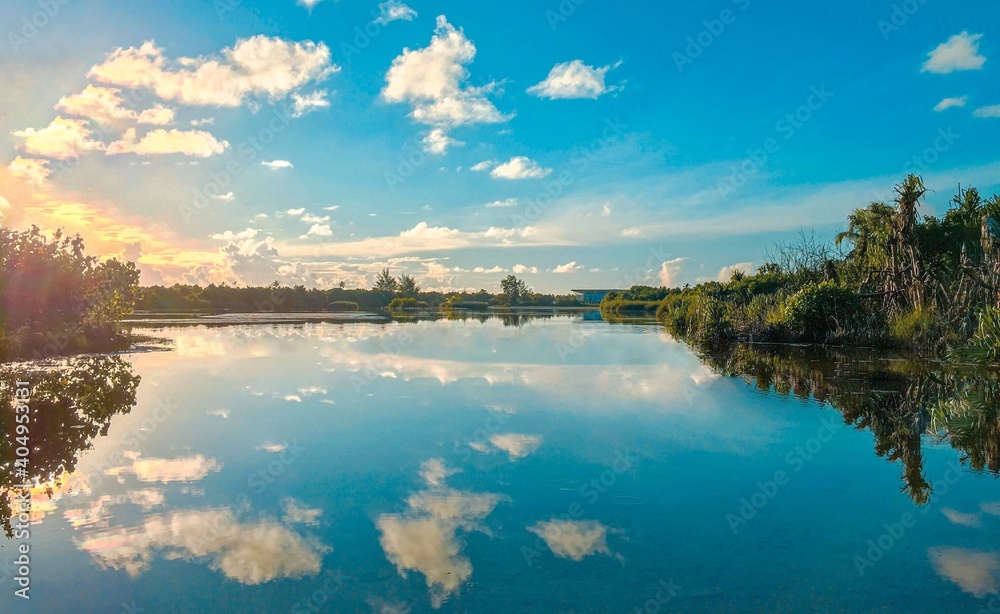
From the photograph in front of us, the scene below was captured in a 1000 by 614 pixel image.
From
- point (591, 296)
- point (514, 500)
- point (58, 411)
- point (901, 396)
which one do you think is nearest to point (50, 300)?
point (58, 411)

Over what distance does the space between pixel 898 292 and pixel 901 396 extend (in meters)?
12.6

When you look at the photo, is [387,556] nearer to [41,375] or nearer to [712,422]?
[712,422]

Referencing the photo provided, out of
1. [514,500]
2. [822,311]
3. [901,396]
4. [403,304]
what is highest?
[403,304]

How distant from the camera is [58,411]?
33.5ft

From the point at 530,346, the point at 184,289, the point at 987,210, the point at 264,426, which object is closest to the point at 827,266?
the point at 987,210

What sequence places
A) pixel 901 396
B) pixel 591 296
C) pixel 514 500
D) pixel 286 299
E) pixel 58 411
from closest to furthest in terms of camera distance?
pixel 514 500, pixel 58 411, pixel 901 396, pixel 286 299, pixel 591 296

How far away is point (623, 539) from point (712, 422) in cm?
Result: 556

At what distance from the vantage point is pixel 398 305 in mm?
99750

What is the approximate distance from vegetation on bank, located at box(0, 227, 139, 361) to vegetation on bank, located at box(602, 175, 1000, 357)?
25837 millimetres

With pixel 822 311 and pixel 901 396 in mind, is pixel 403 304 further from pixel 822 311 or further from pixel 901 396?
pixel 901 396

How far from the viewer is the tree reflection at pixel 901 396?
785 centimetres

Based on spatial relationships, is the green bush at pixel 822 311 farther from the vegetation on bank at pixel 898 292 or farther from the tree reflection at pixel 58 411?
the tree reflection at pixel 58 411

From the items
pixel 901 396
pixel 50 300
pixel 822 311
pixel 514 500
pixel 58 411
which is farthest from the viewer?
pixel 822 311

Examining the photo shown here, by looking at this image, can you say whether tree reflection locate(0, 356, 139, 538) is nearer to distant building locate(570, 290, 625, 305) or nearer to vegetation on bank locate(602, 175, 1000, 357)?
vegetation on bank locate(602, 175, 1000, 357)
